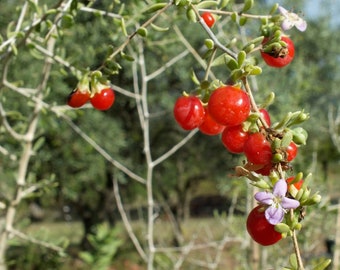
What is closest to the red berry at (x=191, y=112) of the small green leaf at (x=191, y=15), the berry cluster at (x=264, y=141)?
the berry cluster at (x=264, y=141)

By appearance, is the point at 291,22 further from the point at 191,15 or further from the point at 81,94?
the point at 81,94

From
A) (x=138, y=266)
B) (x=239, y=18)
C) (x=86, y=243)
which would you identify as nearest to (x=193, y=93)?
(x=239, y=18)

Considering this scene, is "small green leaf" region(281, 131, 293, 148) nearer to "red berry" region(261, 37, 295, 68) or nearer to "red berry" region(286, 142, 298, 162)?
"red berry" region(286, 142, 298, 162)

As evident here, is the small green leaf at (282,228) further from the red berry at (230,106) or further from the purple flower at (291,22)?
the purple flower at (291,22)

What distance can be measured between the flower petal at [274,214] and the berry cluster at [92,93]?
0.44 meters

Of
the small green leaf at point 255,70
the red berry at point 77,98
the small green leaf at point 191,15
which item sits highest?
the small green leaf at point 191,15

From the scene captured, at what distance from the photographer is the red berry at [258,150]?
0.60 m

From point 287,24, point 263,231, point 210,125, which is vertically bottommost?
point 263,231

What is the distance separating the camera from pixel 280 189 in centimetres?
55

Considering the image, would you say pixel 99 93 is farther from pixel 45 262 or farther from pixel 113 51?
pixel 45 262

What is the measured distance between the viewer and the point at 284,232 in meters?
0.56

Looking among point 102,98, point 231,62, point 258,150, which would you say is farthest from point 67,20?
point 258,150

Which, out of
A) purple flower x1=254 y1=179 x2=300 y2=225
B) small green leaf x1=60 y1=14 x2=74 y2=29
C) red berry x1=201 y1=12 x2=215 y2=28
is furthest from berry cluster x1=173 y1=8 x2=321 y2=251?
small green leaf x1=60 y1=14 x2=74 y2=29

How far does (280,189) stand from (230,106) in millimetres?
128
